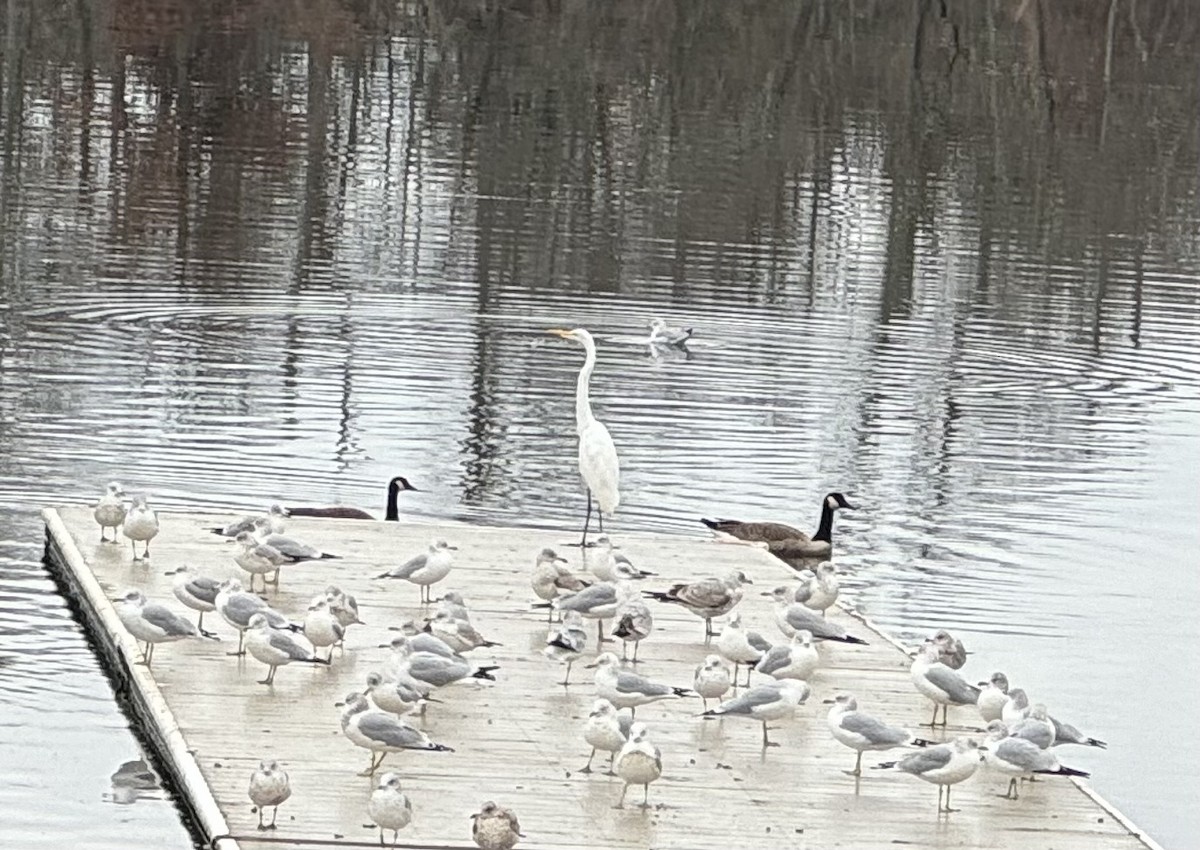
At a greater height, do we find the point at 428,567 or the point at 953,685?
the point at 428,567

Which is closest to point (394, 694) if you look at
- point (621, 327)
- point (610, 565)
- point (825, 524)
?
point (610, 565)

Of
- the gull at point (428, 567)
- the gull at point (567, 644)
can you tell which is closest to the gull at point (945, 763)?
the gull at point (567, 644)

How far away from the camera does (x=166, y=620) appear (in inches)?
668

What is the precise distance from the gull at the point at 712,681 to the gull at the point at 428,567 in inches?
108

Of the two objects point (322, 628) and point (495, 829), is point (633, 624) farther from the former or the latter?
point (495, 829)

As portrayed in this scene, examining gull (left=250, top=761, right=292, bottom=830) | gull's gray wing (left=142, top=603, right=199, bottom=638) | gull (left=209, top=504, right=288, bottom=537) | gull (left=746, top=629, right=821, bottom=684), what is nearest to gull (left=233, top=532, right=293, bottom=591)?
gull (left=209, top=504, right=288, bottom=537)

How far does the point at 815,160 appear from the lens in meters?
51.2

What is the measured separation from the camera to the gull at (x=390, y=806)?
13336mm

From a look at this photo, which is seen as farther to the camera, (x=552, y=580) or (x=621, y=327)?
(x=621, y=327)

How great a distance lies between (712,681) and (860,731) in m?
1.42

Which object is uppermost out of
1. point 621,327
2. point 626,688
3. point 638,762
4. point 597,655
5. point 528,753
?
point 621,327

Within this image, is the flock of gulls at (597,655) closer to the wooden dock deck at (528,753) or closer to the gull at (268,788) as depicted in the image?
the gull at (268,788)

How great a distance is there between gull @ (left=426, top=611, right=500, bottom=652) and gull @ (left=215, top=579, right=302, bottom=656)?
876 mm

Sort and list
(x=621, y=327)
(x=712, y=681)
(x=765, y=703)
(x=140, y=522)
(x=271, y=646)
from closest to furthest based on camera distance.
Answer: (x=765, y=703) < (x=271, y=646) < (x=712, y=681) < (x=140, y=522) < (x=621, y=327)
